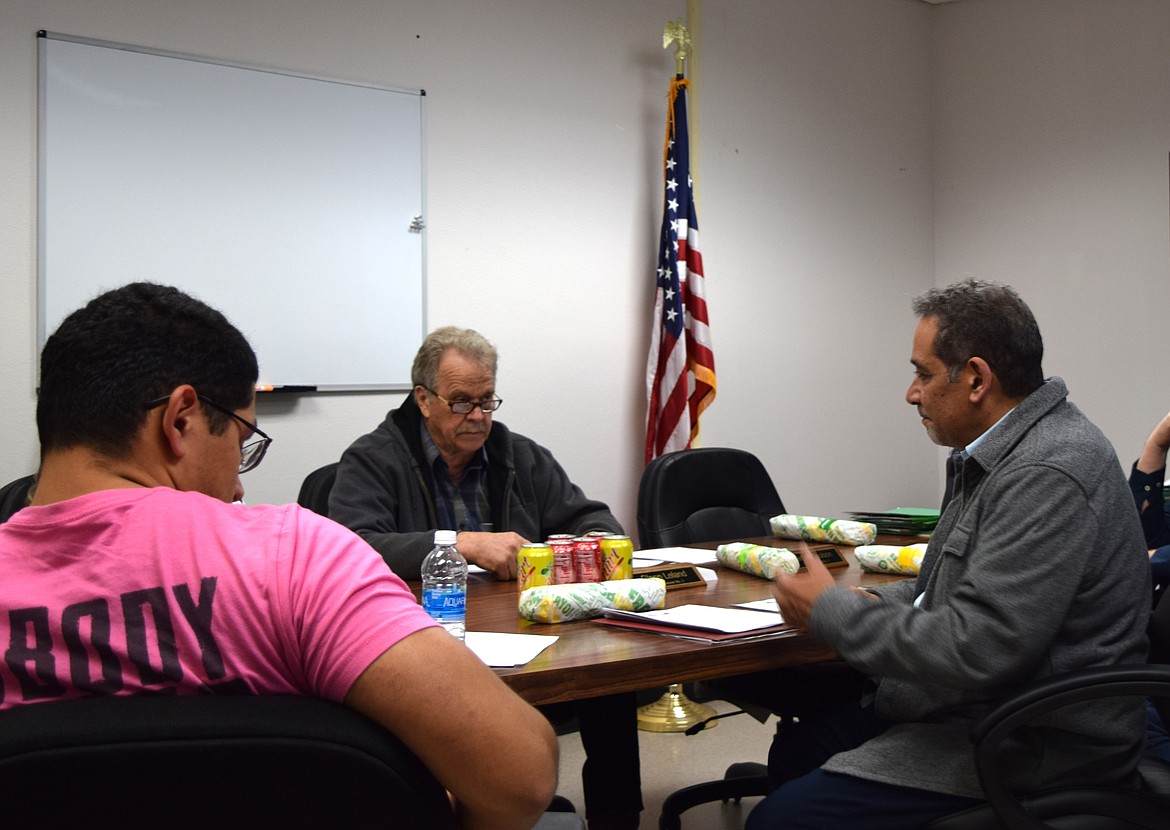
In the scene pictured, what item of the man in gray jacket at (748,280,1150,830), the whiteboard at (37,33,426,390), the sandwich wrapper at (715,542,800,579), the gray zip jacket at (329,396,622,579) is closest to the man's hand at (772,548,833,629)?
the man in gray jacket at (748,280,1150,830)

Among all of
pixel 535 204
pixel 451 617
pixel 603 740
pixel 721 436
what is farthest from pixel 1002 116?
pixel 451 617

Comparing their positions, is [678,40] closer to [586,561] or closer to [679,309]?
[679,309]

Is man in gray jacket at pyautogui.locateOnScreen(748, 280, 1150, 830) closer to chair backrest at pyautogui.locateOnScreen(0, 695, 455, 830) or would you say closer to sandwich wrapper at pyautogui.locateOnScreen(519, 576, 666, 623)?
sandwich wrapper at pyautogui.locateOnScreen(519, 576, 666, 623)

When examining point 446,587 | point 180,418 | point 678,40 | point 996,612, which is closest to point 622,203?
point 678,40

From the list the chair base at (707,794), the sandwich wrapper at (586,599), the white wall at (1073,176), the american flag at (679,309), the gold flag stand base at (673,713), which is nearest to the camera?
the sandwich wrapper at (586,599)

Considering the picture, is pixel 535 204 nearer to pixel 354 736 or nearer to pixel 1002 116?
pixel 1002 116

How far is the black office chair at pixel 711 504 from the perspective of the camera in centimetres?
308

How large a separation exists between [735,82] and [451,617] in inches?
146

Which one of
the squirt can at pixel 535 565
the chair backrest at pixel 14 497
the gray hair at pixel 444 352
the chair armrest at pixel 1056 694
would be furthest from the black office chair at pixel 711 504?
the chair backrest at pixel 14 497

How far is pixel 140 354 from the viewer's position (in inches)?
39.8

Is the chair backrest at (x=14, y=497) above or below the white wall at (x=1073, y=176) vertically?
below

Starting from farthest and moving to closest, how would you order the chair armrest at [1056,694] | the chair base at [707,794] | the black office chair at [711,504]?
the black office chair at [711,504] → the chair base at [707,794] → the chair armrest at [1056,694]

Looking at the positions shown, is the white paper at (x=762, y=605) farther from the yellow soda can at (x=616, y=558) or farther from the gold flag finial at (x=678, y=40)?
the gold flag finial at (x=678, y=40)

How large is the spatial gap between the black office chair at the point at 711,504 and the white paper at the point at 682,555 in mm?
381
